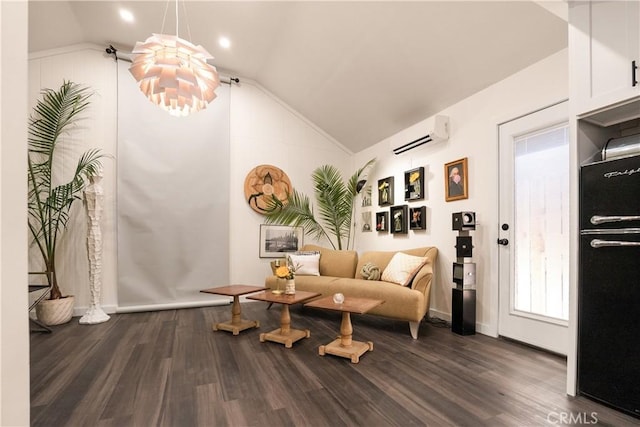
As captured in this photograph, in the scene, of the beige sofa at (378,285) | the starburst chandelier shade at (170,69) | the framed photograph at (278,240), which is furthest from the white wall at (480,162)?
the starburst chandelier shade at (170,69)

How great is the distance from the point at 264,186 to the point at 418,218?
239cm

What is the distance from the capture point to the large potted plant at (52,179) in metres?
3.45

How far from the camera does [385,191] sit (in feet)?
15.1

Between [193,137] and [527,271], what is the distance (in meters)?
4.38

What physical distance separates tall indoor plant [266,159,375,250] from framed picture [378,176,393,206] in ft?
1.33

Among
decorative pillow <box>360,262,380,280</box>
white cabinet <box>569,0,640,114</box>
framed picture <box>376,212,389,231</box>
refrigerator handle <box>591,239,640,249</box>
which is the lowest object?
decorative pillow <box>360,262,380,280</box>

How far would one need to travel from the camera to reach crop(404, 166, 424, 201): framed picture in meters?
3.97

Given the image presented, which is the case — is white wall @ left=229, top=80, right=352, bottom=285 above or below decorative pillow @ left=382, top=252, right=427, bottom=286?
above

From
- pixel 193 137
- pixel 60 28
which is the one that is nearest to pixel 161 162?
pixel 193 137

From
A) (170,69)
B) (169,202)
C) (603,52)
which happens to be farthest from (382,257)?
(170,69)

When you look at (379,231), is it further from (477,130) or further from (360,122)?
(477,130)

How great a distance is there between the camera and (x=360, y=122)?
4.72 m

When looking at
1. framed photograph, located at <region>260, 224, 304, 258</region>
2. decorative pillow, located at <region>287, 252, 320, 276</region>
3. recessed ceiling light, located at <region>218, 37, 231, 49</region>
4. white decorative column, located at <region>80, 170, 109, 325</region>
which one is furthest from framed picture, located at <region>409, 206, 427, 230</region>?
white decorative column, located at <region>80, 170, 109, 325</region>

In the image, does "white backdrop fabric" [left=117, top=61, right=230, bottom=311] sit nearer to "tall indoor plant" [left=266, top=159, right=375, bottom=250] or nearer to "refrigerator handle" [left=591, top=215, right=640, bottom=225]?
"tall indoor plant" [left=266, top=159, right=375, bottom=250]
